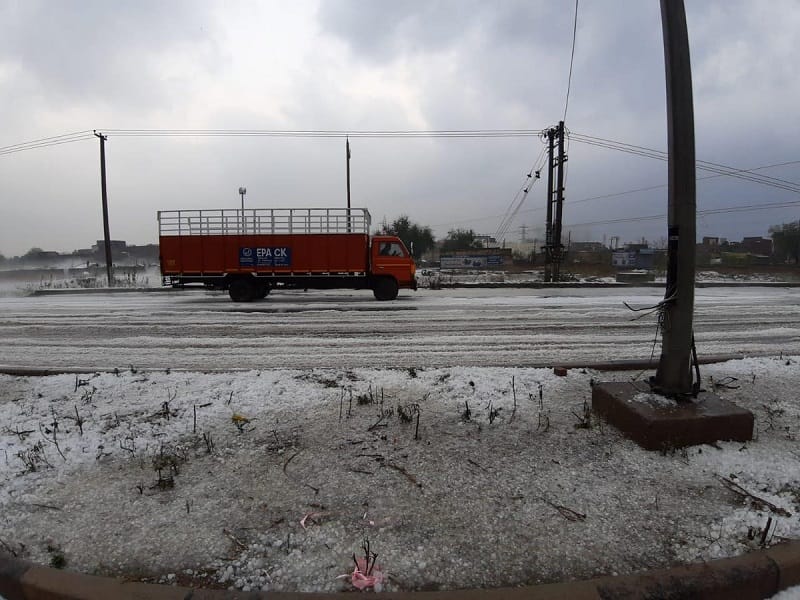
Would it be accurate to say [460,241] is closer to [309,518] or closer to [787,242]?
[787,242]

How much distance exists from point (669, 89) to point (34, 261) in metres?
61.3

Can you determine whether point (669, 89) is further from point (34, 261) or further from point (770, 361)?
point (34, 261)

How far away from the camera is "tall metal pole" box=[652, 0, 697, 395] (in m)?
3.72

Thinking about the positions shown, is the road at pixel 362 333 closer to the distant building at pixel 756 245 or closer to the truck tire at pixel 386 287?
the truck tire at pixel 386 287

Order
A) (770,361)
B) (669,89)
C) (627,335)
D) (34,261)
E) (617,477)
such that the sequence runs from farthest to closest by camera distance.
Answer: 1. (34,261)
2. (627,335)
3. (770,361)
4. (669,89)
5. (617,477)

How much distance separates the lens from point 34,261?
49.5m

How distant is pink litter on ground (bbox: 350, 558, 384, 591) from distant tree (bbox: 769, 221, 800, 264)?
254 feet

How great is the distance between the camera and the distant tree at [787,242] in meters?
62.6

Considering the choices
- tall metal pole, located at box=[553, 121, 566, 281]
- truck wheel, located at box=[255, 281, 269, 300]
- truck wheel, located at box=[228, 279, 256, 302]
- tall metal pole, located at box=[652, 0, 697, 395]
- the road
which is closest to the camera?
tall metal pole, located at box=[652, 0, 697, 395]

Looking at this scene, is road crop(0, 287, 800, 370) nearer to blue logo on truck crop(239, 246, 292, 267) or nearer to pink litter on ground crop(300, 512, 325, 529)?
blue logo on truck crop(239, 246, 292, 267)

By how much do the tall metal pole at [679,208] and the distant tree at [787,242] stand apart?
74439 mm

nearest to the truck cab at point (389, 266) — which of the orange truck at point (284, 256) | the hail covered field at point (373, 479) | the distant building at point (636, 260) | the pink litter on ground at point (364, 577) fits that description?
the orange truck at point (284, 256)

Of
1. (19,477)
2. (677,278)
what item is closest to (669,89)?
(677,278)

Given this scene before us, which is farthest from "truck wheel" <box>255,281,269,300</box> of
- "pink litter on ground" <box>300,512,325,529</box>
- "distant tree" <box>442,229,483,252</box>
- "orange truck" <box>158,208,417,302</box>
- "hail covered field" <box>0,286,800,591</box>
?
"distant tree" <box>442,229,483,252</box>
